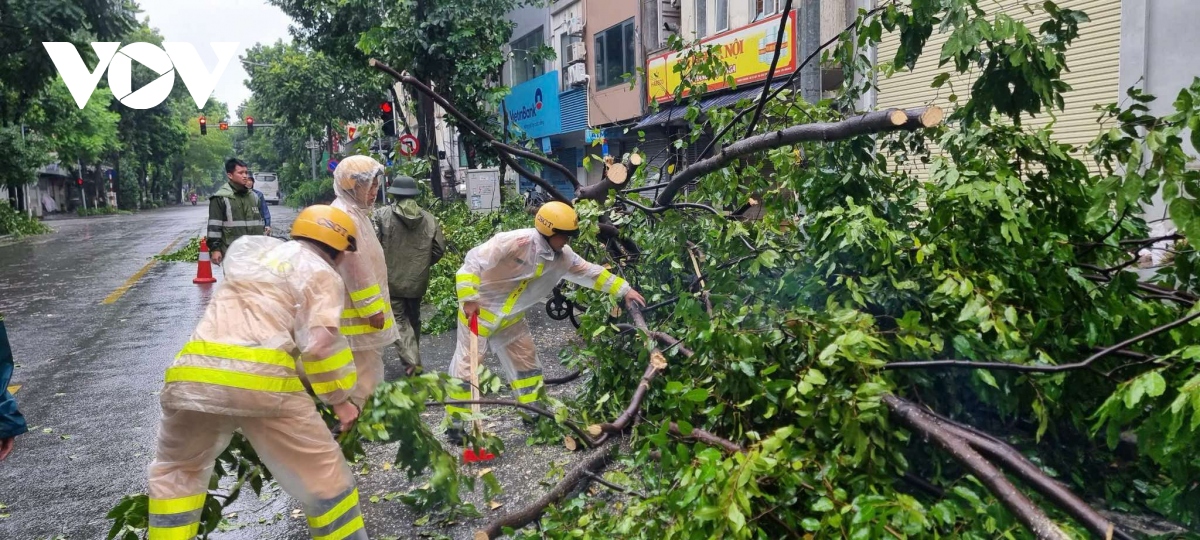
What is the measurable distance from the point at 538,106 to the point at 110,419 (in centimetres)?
2003

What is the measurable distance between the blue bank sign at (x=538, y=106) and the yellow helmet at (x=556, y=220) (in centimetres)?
1769

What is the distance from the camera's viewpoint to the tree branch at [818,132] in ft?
11.3

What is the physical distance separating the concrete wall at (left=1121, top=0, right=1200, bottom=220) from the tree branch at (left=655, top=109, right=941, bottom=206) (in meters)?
5.32

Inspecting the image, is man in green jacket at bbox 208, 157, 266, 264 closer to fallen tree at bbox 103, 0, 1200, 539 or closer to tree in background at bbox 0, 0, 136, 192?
fallen tree at bbox 103, 0, 1200, 539

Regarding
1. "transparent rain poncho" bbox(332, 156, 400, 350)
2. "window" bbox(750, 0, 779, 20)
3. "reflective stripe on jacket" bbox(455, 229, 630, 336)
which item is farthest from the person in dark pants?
"window" bbox(750, 0, 779, 20)

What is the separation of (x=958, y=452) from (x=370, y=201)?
376 cm

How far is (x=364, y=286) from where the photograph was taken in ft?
14.3

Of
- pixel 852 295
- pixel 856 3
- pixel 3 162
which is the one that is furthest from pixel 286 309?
pixel 3 162

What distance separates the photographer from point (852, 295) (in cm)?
343

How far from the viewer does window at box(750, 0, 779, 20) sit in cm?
1355

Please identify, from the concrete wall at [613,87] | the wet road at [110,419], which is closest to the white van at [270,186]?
the concrete wall at [613,87]

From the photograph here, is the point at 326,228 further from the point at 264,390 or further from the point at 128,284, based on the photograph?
the point at 128,284

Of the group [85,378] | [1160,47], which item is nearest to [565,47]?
[1160,47]

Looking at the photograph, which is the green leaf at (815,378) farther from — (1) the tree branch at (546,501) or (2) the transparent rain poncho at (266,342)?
(2) the transparent rain poncho at (266,342)
